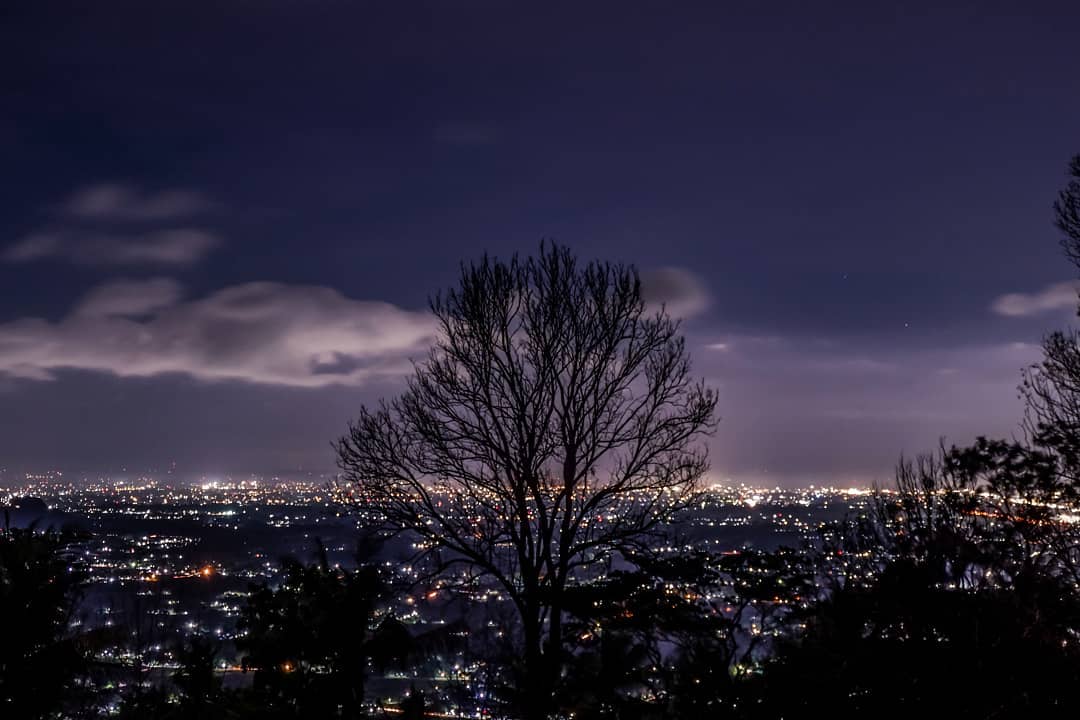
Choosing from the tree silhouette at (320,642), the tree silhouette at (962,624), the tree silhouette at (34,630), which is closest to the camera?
the tree silhouette at (962,624)

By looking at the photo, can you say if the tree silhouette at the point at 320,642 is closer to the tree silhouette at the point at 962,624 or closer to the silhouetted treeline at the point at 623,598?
the silhouetted treeline at the point at 623,598

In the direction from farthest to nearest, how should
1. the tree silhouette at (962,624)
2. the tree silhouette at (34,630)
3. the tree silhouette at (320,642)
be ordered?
the tree silhouette at (320,642)
the tree silhouette at (34,630)
the tree silhouette at (962,624)

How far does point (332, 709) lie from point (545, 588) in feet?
15.0

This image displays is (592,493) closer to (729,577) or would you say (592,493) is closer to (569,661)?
(569,661)

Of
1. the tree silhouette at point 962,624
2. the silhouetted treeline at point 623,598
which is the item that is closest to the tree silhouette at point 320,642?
the silhouetted treeline at point 623,598

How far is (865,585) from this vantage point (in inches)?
483

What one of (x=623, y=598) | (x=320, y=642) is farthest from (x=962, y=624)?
(x=320, y=642)

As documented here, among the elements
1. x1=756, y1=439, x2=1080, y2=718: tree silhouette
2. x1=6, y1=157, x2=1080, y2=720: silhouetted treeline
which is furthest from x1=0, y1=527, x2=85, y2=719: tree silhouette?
x1=756, y1=439, x2=1080, y2=718: tree silhouette

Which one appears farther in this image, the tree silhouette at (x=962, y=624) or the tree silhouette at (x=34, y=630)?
the tree silhouette at (x=34, y=630)

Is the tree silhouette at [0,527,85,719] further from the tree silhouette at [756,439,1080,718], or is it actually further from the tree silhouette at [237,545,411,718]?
the tree silhouette at [756,439,1080,718]

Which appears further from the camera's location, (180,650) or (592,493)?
(180,650)

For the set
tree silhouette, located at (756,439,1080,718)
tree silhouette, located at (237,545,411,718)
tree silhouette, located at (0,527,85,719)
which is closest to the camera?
tree silhouette, located at (756,439,1080,718)

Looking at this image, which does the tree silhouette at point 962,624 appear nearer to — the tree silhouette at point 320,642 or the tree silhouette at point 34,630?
the tree silhouette at point 320,642

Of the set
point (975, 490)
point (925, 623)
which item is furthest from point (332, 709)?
point (975, 490)
